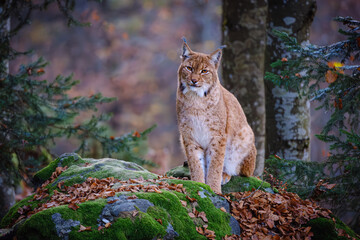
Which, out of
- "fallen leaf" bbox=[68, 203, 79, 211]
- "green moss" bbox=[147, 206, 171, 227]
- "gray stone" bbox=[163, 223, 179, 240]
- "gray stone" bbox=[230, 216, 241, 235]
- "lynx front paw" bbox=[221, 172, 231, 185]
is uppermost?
"fallen leaf" bbox=[68, 203, 79, 211]

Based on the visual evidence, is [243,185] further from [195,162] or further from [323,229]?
[323,229]

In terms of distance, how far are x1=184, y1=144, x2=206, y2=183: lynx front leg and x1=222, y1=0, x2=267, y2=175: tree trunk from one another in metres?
2.66

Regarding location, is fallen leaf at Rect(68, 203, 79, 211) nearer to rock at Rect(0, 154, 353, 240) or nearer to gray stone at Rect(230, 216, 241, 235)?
rock at Rect(0, 154, 353, 240)

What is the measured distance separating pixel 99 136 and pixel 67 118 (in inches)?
30.1

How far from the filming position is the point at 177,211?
4000 mm

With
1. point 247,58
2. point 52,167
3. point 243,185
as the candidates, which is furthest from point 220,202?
point 247,58

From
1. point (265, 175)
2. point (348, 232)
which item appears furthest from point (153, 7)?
point (348, 232)

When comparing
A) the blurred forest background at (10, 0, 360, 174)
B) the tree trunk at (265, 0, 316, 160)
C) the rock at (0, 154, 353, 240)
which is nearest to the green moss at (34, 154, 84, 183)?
the rock at (0, 154, 353, 240)

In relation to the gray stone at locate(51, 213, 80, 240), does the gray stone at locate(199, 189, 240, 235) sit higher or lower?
lower

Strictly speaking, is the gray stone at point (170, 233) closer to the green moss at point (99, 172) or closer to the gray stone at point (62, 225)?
the gray stone at point (62, 225)

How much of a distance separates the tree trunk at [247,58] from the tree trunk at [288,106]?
2.18 feet

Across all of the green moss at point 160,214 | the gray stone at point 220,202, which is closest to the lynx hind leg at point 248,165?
the gray stone at point 220,202

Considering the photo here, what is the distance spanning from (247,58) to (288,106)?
1550 mm

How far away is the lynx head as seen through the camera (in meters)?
5.15
